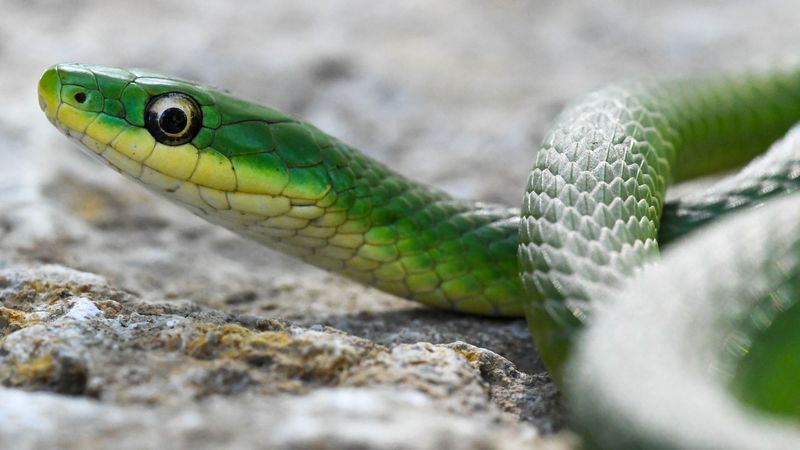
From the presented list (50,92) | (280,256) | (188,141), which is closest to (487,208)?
(188,141)

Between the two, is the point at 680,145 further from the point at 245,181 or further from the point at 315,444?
the point at 315,444

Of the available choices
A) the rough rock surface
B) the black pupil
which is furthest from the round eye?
the rough rock surface

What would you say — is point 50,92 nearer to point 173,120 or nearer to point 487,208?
point 173,120

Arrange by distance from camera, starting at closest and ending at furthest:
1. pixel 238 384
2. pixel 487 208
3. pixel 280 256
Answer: pixel 238 384 → pixel 487 208 → pixel 280 256

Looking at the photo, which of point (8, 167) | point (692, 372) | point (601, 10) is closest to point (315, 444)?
point (692, 372)

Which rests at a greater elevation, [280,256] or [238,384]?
[280,256]

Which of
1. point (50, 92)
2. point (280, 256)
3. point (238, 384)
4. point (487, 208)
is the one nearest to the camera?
point (238, 384)

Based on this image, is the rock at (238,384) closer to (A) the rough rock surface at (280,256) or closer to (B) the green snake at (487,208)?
(A) the rough rock surface at (280,256)

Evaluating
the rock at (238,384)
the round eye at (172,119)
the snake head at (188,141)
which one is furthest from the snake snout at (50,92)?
the rock at (238,384)

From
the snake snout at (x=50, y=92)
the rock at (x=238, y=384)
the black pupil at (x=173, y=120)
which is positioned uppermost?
the black pupil at (x=173, y=120)
